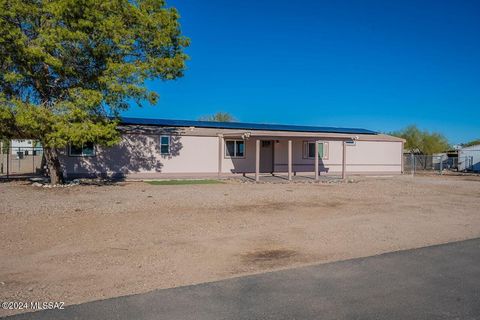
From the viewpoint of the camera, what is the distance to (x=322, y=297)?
4.86m

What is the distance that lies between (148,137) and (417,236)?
56.2ft

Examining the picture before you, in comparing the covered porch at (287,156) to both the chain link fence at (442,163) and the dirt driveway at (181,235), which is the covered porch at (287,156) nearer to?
the dirt driveway at (181,235)

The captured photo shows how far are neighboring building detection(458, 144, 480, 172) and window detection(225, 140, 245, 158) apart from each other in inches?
1052

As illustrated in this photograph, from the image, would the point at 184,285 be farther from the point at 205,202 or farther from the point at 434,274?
the point at 205,202

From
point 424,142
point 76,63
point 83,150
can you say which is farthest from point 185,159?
point 424,142

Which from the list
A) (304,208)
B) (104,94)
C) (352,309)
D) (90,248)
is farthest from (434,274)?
(104,94)

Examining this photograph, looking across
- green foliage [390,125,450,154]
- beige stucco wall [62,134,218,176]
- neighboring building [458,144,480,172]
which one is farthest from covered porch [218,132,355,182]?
green foliage [390,125,450,154]

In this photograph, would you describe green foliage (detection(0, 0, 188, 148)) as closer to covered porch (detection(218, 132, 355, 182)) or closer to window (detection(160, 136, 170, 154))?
window (detection(160, 136, 170, 154))

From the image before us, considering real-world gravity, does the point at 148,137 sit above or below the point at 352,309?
above

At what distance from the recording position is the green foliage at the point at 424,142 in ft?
175

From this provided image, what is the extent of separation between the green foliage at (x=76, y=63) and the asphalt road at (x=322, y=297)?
483 inches

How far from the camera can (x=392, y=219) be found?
10.8 metres

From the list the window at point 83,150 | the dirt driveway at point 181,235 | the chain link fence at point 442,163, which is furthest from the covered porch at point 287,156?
the chain link fence at point 442,163

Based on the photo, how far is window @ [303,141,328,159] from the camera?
93.5 ft
